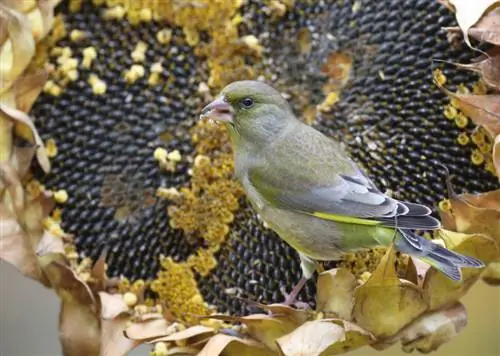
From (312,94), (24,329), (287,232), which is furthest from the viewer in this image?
(24,329)

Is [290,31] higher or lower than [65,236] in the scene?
higher

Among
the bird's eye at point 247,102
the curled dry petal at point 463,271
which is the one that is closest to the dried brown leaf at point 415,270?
the curled dry petal at point 463,271

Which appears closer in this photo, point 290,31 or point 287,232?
point 287,232

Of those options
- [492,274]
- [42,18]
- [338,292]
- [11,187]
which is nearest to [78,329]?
[11,187]

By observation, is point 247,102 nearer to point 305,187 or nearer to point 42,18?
point 305,187

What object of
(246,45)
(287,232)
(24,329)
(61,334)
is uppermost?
(246,45)

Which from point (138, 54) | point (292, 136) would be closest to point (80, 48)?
point (138, 54)

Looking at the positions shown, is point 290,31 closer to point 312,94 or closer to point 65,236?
point 312,94

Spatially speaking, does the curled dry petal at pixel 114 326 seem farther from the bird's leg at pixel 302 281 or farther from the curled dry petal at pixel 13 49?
the curled dry petal at pixel 13 49

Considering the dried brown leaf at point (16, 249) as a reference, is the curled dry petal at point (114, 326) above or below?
below
